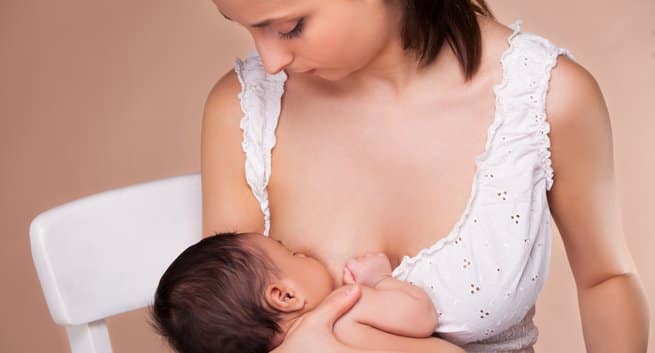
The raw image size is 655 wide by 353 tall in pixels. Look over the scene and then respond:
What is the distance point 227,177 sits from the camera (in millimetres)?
2182

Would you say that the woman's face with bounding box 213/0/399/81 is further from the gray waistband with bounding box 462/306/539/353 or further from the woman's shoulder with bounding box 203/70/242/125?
the gray waistband with bounding box 462/306/539/353

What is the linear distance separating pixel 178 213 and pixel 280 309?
0.48 m

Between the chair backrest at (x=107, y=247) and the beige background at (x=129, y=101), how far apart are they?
125 cm

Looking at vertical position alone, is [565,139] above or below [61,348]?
above

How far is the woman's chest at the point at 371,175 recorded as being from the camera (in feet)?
6.72

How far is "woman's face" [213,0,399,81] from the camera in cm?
176

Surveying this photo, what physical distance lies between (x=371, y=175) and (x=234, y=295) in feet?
1.15

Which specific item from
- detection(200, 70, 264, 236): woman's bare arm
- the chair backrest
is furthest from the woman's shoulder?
the chair backrest

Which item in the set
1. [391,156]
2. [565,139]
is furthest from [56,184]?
[565,139]

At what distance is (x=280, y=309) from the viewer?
1.93 m

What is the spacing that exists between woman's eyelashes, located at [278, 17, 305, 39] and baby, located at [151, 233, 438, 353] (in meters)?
0.35

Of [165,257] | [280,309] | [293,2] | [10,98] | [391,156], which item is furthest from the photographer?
[10,98]

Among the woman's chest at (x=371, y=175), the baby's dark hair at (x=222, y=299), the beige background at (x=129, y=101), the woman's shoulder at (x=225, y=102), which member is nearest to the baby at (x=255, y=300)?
the baby's dark hair at (x=222, y=299)

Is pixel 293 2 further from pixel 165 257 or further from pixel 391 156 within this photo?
pixel 165 257
